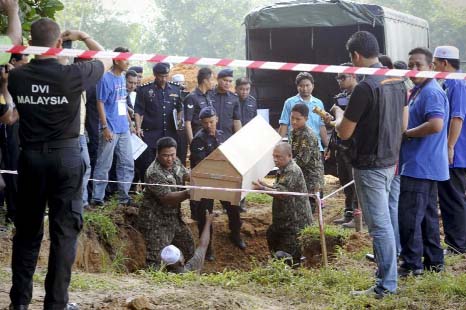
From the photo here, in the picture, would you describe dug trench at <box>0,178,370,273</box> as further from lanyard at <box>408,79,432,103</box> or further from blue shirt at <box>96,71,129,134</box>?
lanyard at <box>408,79,432,103</box>

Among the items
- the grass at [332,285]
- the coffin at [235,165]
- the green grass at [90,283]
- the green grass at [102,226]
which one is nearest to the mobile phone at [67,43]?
the green grass at [90,283]

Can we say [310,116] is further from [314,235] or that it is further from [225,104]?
[314,235]

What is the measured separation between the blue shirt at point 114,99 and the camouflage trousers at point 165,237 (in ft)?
4.74

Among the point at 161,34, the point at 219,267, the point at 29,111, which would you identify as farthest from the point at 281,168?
the point at 161,34

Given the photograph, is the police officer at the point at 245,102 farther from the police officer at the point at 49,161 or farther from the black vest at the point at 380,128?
the police officer at the point at 49,161

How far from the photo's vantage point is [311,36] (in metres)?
15.0

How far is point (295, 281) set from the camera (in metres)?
6.37

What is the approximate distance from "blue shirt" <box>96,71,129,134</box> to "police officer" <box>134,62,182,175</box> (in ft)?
3.03

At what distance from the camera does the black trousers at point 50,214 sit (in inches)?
185

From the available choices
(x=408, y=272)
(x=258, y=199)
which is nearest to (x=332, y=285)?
(x=408, y=272)

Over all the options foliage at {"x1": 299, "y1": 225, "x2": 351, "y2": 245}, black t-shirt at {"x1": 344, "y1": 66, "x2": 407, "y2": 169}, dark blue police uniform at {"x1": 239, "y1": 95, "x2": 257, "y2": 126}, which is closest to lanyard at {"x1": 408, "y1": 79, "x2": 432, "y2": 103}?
black t-shirt at {"x1": 344, "y1": 66, "x2": 407, "y2": 169}

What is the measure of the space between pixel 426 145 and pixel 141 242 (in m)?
3.97

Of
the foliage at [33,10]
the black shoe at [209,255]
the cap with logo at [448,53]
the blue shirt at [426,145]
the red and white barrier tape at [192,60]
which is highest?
the foliage at [33,10]

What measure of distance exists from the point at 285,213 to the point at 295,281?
2.09m
